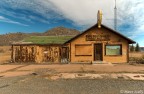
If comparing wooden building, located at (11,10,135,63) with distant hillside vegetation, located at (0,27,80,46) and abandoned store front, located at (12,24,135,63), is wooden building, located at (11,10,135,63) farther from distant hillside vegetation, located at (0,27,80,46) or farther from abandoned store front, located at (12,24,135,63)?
distant hillside vegetation, located at (0,27,80,46)

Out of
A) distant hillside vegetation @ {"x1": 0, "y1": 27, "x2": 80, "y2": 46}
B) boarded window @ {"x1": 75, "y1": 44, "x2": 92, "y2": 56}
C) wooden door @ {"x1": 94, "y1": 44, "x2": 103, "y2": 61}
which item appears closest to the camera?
boarded window @ {"x1": 75, "y1": 44, "x2": 92, "y2": 56}

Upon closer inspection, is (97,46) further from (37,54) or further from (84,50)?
(37,54)

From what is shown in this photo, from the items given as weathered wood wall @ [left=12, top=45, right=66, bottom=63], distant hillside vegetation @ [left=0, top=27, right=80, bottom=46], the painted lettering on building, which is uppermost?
distant hillside vegetation @ [left=0, top=27, right=80, bottom=46]

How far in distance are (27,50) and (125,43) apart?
551 inches

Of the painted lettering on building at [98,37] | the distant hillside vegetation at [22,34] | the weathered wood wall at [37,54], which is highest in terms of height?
the distant hillside vegetation at [22,34]

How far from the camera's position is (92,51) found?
25562 mm

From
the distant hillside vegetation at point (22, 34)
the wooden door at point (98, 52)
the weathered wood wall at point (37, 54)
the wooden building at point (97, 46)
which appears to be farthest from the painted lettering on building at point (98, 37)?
the distant hillside vegetation at point (22, 34)

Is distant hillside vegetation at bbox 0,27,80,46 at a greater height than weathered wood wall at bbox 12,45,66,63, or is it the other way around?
distant hillside vegetation at bbox 0,27,80,46

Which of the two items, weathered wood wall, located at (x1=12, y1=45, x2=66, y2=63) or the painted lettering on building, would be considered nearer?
the painted lettering on building

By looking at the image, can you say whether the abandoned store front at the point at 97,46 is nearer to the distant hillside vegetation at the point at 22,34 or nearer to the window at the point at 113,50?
the window at the point at 113,50

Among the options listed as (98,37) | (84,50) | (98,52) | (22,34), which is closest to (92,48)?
(98,52)

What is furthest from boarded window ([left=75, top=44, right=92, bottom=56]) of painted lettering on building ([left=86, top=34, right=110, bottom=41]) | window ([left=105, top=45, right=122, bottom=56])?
window ([left=105, top=45, right=122, bottom=56])

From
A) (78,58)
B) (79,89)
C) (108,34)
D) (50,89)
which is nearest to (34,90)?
(50,89)

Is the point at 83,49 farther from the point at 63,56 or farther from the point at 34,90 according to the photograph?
the point at 34,90
